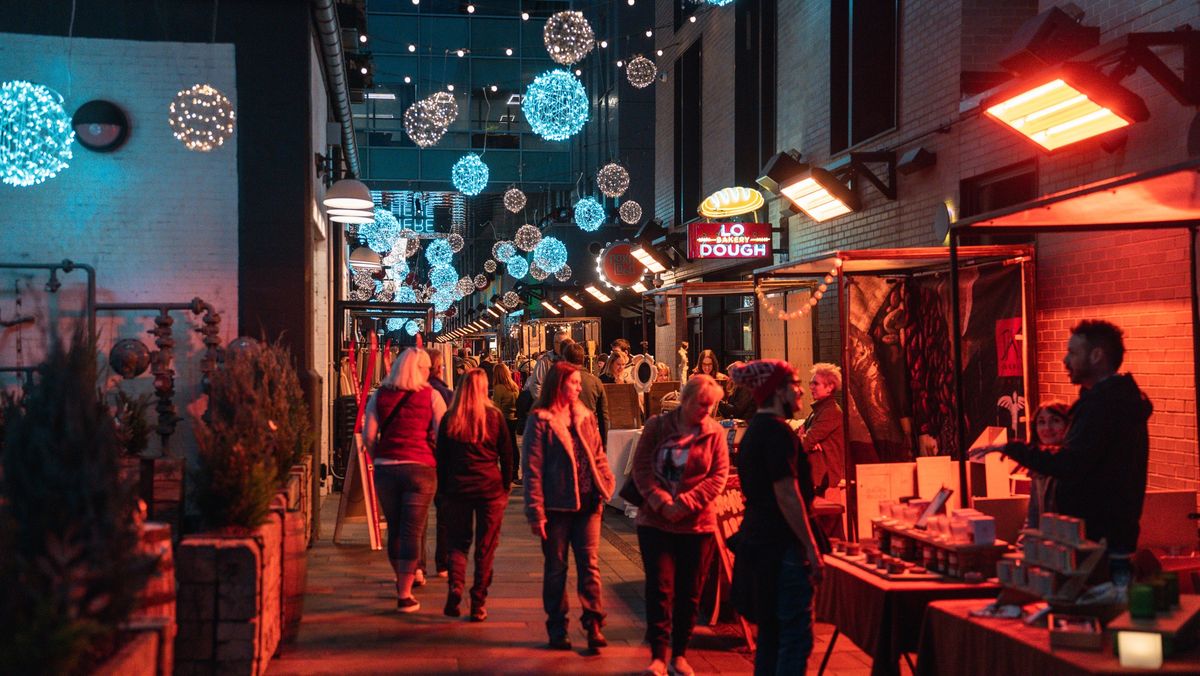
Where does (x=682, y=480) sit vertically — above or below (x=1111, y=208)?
below

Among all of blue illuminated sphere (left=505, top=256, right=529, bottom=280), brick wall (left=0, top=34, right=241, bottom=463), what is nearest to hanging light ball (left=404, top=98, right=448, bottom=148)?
brick wall (left=0, top=34, right=241, bottom=463)

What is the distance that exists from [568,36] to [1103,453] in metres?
8.13

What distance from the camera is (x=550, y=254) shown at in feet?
86.0

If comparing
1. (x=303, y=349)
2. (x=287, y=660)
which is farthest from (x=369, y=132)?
(x=287, y=660)

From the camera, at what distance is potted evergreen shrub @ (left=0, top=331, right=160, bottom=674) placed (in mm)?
3338

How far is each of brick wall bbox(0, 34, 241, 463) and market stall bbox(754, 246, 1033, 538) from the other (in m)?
5.82

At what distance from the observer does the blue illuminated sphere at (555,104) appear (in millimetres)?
14508

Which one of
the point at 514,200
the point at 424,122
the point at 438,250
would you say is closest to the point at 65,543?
the point at 424,122

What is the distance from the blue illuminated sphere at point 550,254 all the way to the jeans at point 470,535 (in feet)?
59.0

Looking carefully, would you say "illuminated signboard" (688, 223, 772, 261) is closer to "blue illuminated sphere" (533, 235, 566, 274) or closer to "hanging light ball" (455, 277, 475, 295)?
"blue illuminated sphere" (533, 235, 566, 274)

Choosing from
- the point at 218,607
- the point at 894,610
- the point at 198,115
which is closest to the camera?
the point at 894,610

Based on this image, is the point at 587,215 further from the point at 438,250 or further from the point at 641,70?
the point at 438,250

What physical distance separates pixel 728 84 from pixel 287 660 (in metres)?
13.5

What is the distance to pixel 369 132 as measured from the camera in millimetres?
33781
